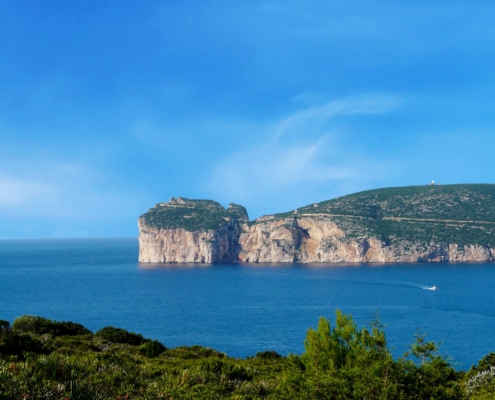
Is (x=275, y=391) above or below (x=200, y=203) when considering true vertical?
below

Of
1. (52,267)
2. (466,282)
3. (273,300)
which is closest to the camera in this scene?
(273,300)

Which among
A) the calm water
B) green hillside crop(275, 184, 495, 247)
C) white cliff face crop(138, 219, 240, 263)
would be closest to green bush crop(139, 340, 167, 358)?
the calm water

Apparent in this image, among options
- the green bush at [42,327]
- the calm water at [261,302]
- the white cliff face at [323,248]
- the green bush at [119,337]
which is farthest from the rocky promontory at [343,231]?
the green bush at [42,327]

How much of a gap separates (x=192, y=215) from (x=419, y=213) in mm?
59745

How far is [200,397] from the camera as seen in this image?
8.91 m

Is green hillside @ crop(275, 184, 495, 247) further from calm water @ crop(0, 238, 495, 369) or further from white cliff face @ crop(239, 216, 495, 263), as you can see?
calm water @ crop(0, 238, 495, 369)

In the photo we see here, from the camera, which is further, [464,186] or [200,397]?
[464,186]

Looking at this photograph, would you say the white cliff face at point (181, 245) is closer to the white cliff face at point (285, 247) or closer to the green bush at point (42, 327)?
the white cliff face at point (285, 247)

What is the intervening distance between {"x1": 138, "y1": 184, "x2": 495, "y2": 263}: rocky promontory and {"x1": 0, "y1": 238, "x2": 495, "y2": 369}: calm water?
10.4 meters

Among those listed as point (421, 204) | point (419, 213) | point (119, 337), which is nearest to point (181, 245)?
point (419, 213)

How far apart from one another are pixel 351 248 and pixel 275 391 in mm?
115738

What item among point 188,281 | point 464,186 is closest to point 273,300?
point 188,281

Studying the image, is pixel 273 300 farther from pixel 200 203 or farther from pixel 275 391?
pixel 200 203

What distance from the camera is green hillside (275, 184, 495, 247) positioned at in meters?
123
